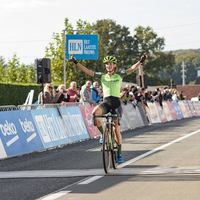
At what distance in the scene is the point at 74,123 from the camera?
16.3 m

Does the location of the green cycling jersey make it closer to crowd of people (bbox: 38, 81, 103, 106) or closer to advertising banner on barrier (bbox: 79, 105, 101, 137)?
crowd of people (bbox: 38, 81, 103, 106)

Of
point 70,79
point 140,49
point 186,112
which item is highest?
point 140,49

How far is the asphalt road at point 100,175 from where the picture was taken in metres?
7.13

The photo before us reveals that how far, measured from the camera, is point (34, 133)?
43.9 ft

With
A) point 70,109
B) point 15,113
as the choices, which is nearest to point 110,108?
point 15,113

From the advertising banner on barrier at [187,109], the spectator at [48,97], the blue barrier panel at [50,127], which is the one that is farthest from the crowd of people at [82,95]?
the advertising banner on barrier at [187,109]

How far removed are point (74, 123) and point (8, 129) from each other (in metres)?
4.29

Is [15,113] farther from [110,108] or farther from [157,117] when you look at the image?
[157,117]

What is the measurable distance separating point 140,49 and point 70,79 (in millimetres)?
49182

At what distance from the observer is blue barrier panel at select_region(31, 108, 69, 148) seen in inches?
543

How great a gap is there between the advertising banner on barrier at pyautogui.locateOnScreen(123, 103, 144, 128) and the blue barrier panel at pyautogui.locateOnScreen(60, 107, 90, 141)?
5.24m

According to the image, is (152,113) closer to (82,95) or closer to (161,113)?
(161,113)

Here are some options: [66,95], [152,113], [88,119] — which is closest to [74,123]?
[88,119]

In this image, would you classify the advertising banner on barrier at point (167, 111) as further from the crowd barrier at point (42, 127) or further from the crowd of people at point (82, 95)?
the crowd barrier at point (42, 127)
